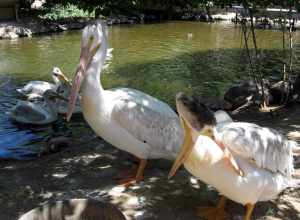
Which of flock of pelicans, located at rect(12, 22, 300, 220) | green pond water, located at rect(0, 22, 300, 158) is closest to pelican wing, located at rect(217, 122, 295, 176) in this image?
flock of pelicans, located at rect(12, 22, 300, 220)

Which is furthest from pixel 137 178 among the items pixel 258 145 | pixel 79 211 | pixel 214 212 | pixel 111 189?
pixel 258 145

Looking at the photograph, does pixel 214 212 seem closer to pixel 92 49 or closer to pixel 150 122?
pixel 150 122

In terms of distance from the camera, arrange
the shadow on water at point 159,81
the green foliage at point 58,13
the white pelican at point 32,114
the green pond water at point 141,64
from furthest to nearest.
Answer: the green foliage at point 58,13 → the white pelican at point 32,114 → the green pond water at point 141,64 → the shadow on water at point 159,81

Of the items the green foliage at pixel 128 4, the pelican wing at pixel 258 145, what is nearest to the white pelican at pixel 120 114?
the green foliage at pixel 128 4

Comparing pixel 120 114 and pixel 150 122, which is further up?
pixel 120 114

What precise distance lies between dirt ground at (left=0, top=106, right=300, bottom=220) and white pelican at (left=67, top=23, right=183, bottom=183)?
287mm

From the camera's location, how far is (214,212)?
3670 millimetres

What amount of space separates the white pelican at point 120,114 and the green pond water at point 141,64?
86.2 inches

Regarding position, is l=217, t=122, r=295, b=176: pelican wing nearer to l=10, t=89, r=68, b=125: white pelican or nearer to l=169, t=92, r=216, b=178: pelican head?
l=169, t=92, r=216, b=178: pelican head

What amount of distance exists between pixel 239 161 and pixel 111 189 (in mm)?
1413

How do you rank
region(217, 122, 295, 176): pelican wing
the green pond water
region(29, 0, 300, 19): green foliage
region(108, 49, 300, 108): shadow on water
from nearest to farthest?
1. region(217, 122, 295, 176): pelican wing
2. region(29, 0, 300, 19): green foliage
3. the green pond water
4. region(108, 49, 300, 108): shadow on water

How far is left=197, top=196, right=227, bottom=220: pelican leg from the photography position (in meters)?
3.64

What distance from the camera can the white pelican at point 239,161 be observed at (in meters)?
3.16

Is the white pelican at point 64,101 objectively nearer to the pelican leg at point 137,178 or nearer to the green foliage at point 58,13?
the pelican leg at point 137,178
